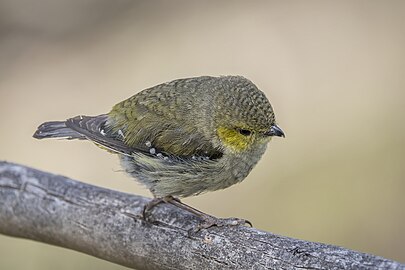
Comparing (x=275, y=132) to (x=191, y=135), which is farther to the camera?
(x=191, y=135)

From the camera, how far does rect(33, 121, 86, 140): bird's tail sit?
4.18 meters

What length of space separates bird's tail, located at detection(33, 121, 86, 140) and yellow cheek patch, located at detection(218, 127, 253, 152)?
726 mm

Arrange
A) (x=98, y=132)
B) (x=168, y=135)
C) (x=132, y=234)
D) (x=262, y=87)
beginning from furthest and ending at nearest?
1. (x=262, y=87)
2. (x=98, y=132)
3. (x=168, y=135)
4. (x=132, y=234)

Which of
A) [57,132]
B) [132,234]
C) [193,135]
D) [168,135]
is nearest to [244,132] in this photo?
[193,135]

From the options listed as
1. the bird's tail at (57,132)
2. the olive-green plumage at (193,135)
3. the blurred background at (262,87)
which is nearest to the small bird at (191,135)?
the olive-green plumage at (193,135)

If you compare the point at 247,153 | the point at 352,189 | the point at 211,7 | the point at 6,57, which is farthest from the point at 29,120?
the point at 247,153

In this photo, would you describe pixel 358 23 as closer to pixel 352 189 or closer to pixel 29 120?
pixel 352 189

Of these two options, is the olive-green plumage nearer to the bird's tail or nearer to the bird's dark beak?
the bird's dark beak

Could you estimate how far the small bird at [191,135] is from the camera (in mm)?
3879

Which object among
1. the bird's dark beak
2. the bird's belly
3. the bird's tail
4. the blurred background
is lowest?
the bird's belly

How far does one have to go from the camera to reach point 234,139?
3918 mm

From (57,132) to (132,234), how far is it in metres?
0.80

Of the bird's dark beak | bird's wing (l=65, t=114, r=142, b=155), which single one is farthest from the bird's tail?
the bird's dark beak

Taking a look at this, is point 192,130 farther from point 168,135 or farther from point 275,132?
point 275,132
